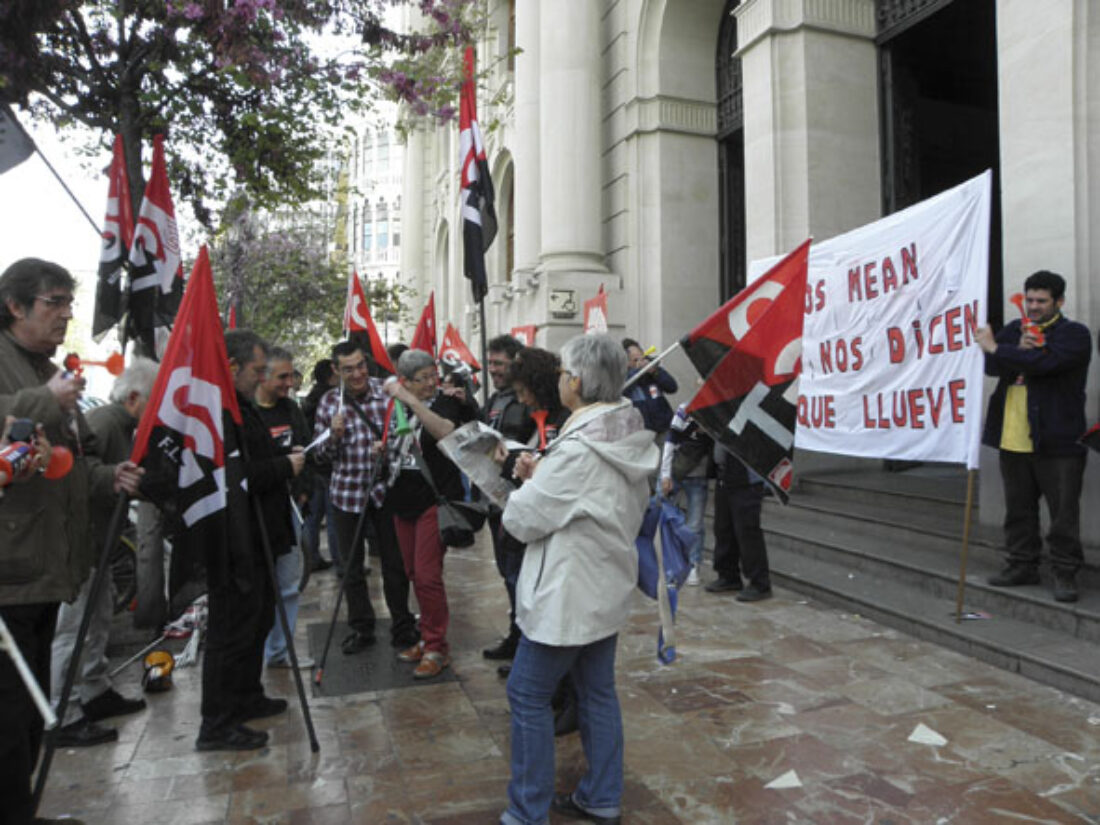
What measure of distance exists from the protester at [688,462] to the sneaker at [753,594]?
47 centimetres

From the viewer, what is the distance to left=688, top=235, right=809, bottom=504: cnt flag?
12.5 ft

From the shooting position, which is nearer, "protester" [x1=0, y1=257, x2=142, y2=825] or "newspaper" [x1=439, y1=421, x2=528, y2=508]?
"protester" [x1=0, y1=257, x2=142, y2=825]

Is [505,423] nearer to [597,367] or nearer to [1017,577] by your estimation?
[597,367]

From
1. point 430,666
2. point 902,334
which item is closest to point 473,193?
point 902,334

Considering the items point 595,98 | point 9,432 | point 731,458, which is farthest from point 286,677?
point 595,98

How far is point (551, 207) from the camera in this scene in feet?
43.9

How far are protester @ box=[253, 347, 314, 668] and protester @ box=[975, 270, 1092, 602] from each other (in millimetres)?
4265

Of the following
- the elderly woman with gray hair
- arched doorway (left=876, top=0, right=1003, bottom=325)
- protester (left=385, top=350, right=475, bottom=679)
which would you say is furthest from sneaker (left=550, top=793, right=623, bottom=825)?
arched doorway (left=876, top=0, right=1003, bottom=325)

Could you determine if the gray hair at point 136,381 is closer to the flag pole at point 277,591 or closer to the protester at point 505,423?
the flag pole at point 277,591

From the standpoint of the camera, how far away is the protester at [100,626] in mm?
3922

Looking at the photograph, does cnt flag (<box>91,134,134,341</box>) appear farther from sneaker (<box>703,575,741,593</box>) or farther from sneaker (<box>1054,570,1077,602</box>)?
sneaker (<box>1054,570,1077,602</box>)

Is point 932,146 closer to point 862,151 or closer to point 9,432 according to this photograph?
point 862,151

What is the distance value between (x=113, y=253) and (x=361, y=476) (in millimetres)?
2195

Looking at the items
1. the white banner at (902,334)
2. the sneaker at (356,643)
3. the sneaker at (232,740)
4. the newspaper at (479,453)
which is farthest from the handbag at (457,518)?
the white banner at (902,334)
